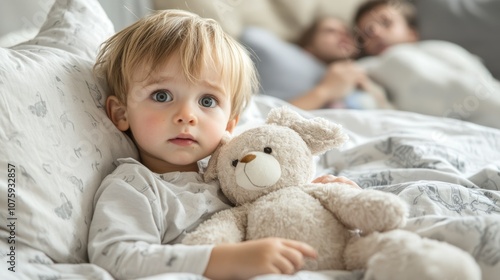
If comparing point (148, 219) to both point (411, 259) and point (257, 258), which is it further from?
point (411, 259)

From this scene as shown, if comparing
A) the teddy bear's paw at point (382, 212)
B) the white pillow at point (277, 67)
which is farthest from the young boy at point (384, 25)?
the teddy bear's paw at point (382, 212)

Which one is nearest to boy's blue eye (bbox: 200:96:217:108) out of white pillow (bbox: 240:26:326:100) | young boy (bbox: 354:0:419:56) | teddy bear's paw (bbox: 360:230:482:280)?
teddy bear's paw (bbox: 360:230:482:280)

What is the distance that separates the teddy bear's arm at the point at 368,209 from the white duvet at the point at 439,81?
1010mm

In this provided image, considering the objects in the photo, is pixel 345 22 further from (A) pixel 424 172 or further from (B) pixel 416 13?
(A) pixel 424 172

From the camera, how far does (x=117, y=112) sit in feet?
3.33

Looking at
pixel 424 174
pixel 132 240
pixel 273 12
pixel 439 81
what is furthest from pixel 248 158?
pixel 273 12

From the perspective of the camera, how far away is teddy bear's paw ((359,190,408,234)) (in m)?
0.78

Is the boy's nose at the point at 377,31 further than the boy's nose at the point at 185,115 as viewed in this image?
Yes

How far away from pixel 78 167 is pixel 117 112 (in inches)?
6.1

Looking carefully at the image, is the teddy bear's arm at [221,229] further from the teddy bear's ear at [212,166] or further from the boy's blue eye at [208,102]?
the boy's blue eye at [208,102]

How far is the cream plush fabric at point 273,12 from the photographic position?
6.49 feet

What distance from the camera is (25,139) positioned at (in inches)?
33.5

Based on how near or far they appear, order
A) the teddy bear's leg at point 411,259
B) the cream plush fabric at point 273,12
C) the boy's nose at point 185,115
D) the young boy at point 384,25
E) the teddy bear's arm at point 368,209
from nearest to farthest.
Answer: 1. the teddy bear's leg at point 411,259
2. the teddy bear's arm at point 368,209
3. the boy's nose at point 185,115
4. the cream plush fabric at point 273,12
5. the young boy at point 384,25

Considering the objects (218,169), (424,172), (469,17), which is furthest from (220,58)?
(469,17)
